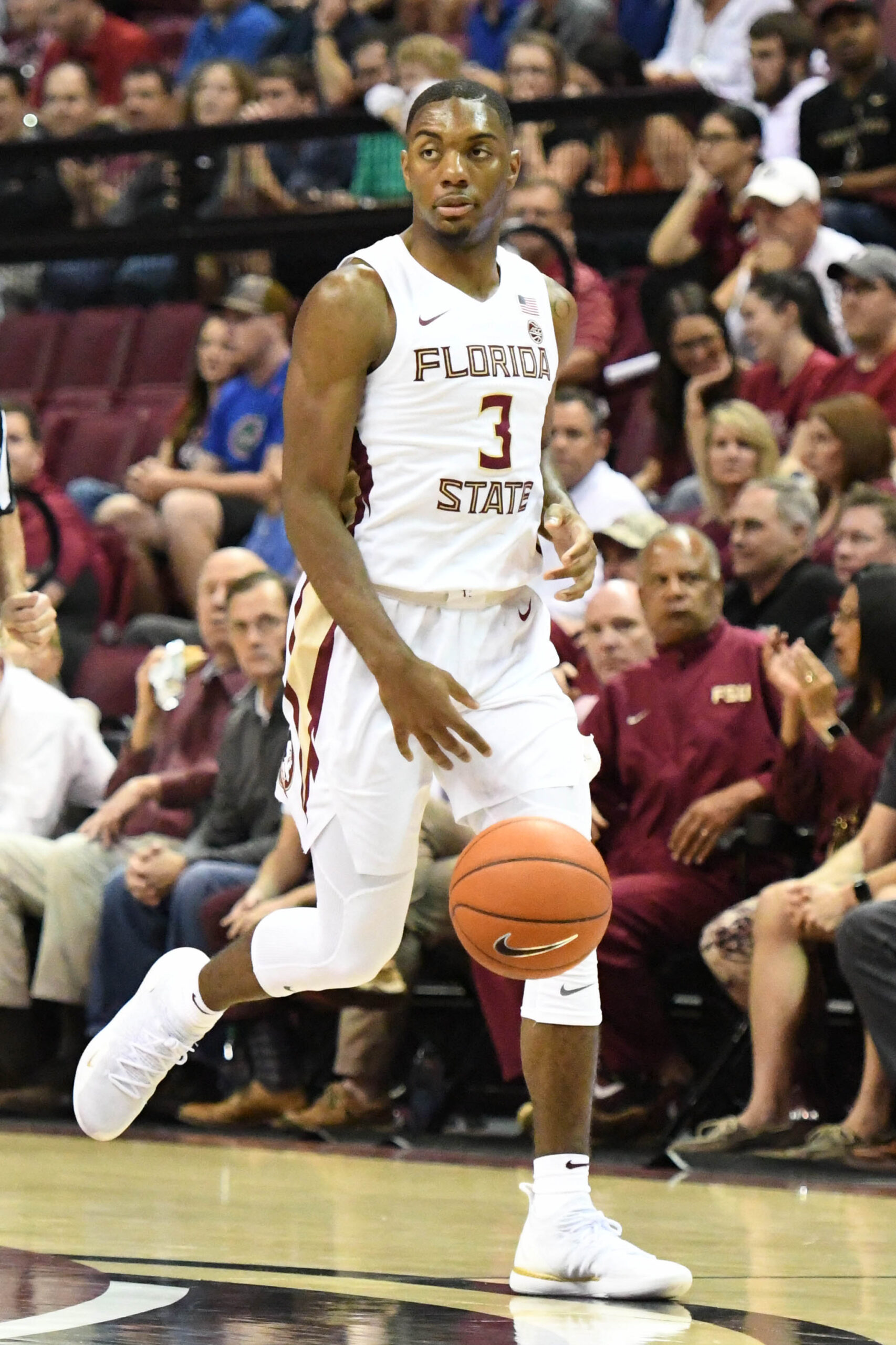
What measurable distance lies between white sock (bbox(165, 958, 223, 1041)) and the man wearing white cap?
5068 millimetres

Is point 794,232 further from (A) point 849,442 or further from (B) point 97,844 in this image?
(B) point 97,844

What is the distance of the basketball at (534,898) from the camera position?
3840 millimetres

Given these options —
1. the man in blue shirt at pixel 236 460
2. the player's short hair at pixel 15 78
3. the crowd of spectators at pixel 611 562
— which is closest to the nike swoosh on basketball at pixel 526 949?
the crowd of spectators at pixel 611 562

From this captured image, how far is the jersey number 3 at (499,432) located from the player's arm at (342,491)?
21 cm

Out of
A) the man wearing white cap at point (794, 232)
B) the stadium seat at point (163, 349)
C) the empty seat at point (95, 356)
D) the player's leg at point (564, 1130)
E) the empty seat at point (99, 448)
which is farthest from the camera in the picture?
the empty seat at point (95, 356)

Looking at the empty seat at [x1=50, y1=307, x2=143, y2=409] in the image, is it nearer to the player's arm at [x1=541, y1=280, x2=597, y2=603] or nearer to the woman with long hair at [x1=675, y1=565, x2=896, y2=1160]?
the woman with long hair at [x1=675, y1=565, x2=896, y2=1160]

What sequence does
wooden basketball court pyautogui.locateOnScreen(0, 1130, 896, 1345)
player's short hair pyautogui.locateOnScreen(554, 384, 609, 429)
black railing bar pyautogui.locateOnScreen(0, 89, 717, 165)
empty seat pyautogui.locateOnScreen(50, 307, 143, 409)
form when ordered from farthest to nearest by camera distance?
empty seat pyautogui.locateOnScreen(50, 307, 143, 409), black railing bar pyautogui.locateOnScreen(0, 89, 717, 165), player's short hair pyautogui.locateOnScreen(554, 384, 609, 429), wooden basketball court pyautogui.locateOnScreen(0, 1130, 896, 1345)

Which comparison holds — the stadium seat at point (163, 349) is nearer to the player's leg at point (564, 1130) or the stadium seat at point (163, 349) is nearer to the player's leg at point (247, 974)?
the player's leg at point (247, 974)

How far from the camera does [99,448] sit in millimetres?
11141

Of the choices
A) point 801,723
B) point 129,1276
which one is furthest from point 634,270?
point 129,1276

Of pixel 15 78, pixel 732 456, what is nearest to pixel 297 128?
pixel 15 78

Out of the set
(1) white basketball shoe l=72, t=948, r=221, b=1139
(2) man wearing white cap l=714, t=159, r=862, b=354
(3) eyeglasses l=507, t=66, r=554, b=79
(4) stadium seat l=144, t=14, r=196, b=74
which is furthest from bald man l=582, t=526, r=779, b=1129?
(4) stadium seat l=144, t=14, r=196, b=74

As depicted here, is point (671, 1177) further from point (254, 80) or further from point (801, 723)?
point (254, 80)

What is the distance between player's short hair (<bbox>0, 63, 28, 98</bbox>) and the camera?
512 inches
